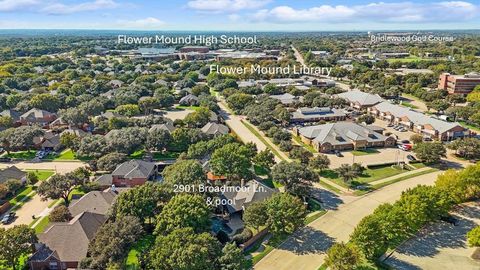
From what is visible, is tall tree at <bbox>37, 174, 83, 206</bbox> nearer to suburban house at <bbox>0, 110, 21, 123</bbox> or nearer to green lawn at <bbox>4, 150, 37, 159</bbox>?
green lawn at <bbox>4, 150, 37, 159</bbox>

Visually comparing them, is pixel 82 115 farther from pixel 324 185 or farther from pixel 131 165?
pixel 324 185

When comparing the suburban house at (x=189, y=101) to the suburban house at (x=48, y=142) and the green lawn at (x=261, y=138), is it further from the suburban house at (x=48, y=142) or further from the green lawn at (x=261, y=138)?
the suburban house at (x=48, y=142)

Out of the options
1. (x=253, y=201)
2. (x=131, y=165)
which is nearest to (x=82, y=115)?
(x=131, y=165)

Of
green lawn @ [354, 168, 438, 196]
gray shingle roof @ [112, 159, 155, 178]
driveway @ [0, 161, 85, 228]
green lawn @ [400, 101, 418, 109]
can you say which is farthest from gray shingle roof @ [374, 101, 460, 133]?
driveway @ [0, 161, 85, 228]

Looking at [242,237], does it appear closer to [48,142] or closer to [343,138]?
[343,138]

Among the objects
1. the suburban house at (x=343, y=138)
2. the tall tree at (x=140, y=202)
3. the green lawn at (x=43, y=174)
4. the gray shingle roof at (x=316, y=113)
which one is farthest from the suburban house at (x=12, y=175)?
the gray shingle roof at (x=316, y=113)

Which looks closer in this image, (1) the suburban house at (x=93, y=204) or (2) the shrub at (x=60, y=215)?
(2) the shrub at (x=60, y=215)
